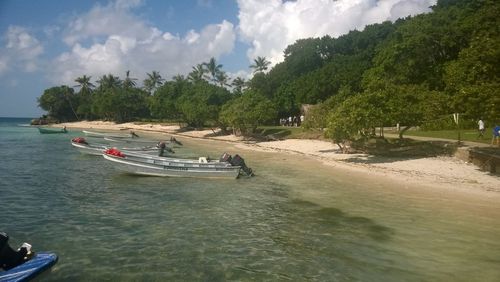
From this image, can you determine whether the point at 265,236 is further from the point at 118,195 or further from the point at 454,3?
the point at 454,3

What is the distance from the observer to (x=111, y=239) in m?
13.9

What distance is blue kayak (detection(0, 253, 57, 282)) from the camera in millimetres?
10010

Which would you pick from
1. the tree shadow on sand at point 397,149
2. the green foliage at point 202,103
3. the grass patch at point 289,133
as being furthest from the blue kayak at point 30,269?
the green foliage at point 202,103

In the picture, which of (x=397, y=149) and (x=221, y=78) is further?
(x=221, y=78)

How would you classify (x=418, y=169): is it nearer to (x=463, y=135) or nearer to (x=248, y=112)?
(x=463, y=135)

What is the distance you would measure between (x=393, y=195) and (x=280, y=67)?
8914 cm

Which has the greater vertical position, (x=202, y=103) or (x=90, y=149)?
(x=202, y=103)

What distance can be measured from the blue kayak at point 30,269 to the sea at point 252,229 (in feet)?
1.30

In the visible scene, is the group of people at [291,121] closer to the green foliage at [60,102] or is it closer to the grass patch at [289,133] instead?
the grass patch at [289,133]

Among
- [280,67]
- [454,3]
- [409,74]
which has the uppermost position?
[454,3]

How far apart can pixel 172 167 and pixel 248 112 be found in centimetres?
3196

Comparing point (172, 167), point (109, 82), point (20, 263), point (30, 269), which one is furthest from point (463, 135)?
point (109, 82)

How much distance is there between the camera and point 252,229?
1571 centimetres

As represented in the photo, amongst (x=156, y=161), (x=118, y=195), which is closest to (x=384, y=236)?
(x=118, y=195)
